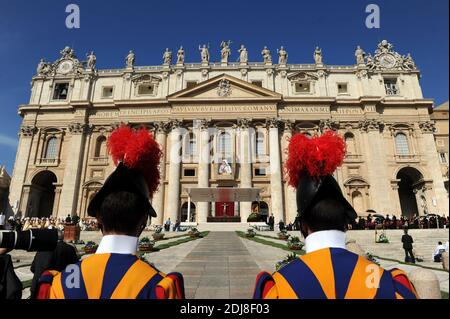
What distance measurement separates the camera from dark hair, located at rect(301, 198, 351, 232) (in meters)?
1.93

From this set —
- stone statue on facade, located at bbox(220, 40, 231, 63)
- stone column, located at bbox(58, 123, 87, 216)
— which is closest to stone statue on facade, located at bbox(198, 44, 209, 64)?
stone statue on facade, located at bbox(220, 40, 231, 63)

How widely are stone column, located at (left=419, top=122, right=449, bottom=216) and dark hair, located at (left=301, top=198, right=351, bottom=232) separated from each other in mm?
38252

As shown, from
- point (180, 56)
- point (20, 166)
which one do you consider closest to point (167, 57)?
point (180, 56)

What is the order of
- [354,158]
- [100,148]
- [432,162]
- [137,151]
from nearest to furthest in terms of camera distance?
[137,151], [432,162], [354,158], [100,148]

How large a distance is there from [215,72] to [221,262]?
3569 cm

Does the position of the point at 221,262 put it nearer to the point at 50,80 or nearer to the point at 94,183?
the point at 94,183

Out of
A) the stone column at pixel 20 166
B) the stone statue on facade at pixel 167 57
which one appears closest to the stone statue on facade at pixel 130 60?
the stone statue on facade at pixel 167 57

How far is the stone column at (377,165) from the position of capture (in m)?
34.2

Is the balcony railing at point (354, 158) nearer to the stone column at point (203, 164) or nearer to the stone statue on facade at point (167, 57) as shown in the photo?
the stone column at point (203, 164)

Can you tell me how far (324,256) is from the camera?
1.69 m

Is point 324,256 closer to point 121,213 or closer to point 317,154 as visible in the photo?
point 317,154

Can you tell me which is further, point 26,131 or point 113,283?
point 26,131

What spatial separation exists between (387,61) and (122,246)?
4948 centimetres

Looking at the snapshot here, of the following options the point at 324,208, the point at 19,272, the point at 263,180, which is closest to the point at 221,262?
the point at 19,272
